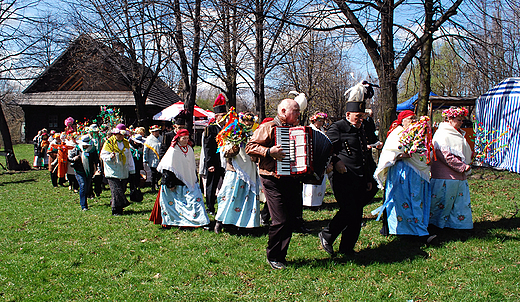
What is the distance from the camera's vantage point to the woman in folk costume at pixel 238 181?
5.58 meters

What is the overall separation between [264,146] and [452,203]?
9.89 feet

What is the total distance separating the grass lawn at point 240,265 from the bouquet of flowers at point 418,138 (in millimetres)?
A: 1324

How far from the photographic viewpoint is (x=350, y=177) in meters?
4.64

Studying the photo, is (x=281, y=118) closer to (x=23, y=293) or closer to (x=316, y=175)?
(x=316, y=175)

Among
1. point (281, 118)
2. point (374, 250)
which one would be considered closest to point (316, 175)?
point (281, 118)

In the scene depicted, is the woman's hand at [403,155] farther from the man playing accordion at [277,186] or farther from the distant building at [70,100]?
the distant building at [70,100]

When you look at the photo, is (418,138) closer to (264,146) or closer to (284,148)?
(284,148)

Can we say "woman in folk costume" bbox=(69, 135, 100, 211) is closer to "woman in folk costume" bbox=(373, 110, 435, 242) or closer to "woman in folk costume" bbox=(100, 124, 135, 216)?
"woman in folk costume" bbox=(100, 124, 135, 216)

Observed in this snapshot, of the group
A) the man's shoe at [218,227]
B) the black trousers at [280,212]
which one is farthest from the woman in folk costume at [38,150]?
the black trousers at [280,212]

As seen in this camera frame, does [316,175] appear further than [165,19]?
No

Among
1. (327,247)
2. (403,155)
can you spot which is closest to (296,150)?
(327,247)

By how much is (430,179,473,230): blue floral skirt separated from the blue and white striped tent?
25.5 ft

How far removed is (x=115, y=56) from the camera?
46.9 ft

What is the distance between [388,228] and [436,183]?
950 millimetres
